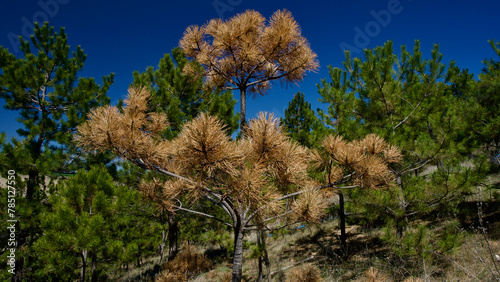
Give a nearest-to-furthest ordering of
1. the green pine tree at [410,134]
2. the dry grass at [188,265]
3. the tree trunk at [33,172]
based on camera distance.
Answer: the green pine tree at [410,134], the tree trunk at [33,172], the dry grass at [188,265]

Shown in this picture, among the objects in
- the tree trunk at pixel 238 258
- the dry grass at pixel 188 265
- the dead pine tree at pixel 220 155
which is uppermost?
the dead pine tree at pixel 220 155

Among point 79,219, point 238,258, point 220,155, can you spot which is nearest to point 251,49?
point 220,155

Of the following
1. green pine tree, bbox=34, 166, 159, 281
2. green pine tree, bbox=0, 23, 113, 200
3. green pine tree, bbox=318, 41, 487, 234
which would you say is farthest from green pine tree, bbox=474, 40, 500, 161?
green pine tree, bbox=0, 23, 113, 200

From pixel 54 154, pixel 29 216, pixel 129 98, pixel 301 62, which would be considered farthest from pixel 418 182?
pixel 29 216

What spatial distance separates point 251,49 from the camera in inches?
101

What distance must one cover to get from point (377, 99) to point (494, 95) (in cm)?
399

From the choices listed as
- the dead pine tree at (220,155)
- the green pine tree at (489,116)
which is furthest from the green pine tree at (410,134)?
the dead pine tree at (220,155)

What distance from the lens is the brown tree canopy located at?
2613mm

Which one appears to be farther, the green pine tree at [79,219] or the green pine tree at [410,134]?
the green pine tree at [410,134]

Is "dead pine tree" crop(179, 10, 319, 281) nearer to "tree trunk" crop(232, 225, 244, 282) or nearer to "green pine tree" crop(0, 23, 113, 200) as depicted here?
"tree trunk" crop(232, 225, 244, 282)

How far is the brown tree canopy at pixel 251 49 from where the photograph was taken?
261 cm

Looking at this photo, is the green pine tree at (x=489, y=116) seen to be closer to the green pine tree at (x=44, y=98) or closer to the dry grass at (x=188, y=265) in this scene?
the dry grass at (x=188, y=265)

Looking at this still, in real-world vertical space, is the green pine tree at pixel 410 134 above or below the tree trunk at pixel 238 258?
above

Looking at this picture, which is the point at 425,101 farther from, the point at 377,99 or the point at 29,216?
the point at 29,216
